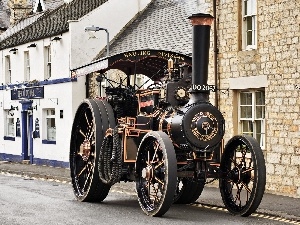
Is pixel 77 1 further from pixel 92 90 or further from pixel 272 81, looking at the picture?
pixel 272 81

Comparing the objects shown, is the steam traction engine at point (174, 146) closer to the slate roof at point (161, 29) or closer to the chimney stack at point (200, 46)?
the chimney stack at point (200, 46)

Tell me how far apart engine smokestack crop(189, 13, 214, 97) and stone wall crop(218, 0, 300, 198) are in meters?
4.42

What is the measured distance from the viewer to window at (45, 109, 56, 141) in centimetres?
3362

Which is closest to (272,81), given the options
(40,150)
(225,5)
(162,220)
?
(225,5)

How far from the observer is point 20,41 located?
35.8 meters

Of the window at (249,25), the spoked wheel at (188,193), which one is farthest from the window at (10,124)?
the spoked wheel at (188,193)

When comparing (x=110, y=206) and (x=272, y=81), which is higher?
(x=272, y=81)

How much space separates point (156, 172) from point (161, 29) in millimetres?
16080

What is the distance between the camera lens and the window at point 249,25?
1948 centimetres

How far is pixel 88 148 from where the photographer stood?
16.6 metres

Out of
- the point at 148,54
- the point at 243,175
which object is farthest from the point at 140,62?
the point at 243,175

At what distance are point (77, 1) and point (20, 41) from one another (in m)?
3.17

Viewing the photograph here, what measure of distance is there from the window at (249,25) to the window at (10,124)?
20.0 metres

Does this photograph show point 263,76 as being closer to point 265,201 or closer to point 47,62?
point 265,201
